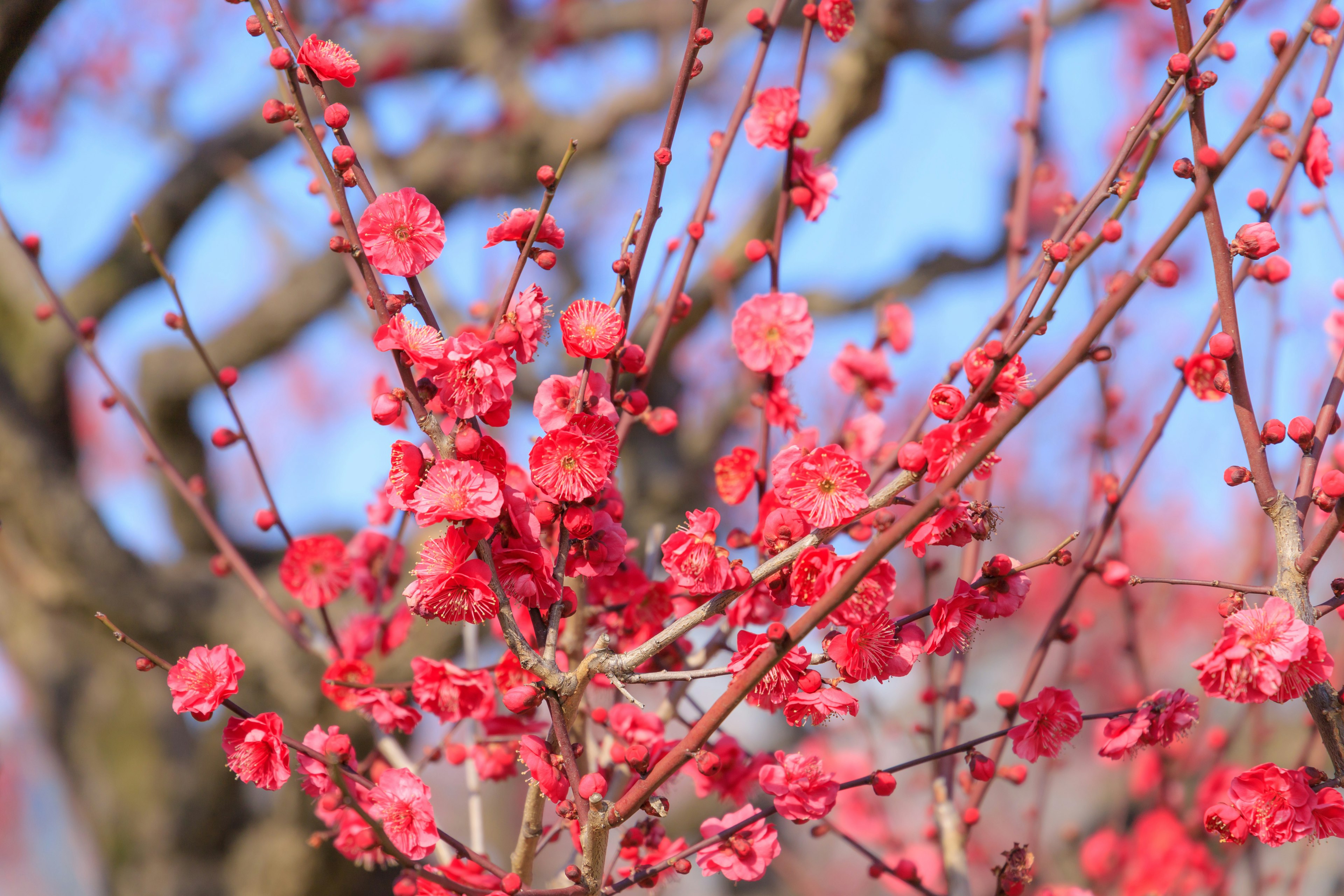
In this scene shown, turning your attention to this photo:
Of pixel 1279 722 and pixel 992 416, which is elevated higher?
pixel 1279 722

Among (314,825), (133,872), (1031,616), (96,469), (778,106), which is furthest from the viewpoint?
(1031,616)

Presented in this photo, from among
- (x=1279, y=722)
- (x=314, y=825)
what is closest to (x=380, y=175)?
(x=314, y=825)

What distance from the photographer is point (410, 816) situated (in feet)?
2.68

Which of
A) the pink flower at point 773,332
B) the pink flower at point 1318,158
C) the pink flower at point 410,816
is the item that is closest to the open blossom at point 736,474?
the pink flower at point 773,332

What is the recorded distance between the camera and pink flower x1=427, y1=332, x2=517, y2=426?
753 mm

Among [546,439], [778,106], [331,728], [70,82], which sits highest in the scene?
[70,82]

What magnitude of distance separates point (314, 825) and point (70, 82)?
426 centimetres

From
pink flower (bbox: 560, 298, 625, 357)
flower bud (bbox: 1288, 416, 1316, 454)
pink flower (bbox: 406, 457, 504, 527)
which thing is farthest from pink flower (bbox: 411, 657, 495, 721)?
flower bud (bbox: 1288, 416, 1316, 454)

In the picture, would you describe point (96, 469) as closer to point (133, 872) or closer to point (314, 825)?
point (133, 872)

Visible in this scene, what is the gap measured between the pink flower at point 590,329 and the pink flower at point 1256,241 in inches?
22.6

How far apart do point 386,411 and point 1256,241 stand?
80 cm

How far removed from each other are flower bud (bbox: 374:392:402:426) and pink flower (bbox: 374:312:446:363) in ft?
0.16

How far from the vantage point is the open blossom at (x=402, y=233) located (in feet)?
2.55

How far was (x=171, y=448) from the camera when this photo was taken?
3.55 metres
